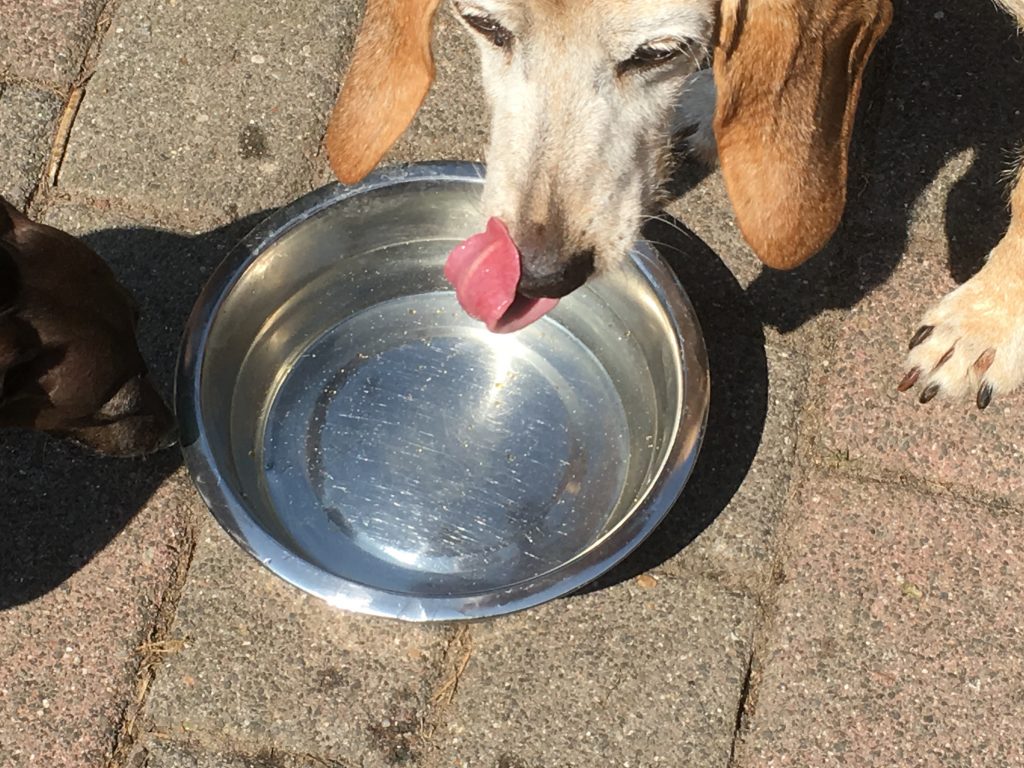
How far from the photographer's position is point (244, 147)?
3.49 meters

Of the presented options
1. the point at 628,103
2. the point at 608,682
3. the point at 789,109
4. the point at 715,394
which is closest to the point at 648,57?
the point at 628,103

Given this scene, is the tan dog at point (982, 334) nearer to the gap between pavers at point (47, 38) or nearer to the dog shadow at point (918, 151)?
the dog shadow at point (918, 151)

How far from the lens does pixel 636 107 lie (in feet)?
8.50

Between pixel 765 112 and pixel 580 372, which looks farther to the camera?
pixel 580 372

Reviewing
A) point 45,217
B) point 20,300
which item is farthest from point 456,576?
point 45,217

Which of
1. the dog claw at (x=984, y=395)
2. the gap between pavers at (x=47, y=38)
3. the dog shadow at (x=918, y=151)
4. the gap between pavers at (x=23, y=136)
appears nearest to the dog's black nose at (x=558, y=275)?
the dog shadow at (x=918, y=151)

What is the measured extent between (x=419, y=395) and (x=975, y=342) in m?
1.43

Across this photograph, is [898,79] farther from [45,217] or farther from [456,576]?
[45,217]

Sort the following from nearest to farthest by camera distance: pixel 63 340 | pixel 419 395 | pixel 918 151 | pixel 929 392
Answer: pixel 63 340
pixel 929 392
pixel 419 395
pixel 918 151

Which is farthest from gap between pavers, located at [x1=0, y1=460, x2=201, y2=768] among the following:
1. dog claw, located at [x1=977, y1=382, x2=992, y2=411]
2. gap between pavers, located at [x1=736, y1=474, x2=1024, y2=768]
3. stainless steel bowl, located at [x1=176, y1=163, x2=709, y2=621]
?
dog claw, located at [x1=977, y1=382, x2=992, y2=411]

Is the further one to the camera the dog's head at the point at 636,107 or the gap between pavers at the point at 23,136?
the gap between pavers at the point at 23,136

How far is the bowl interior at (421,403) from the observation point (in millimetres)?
3018

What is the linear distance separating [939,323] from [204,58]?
222 centimetres

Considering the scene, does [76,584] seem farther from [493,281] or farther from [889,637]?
[889,637]
